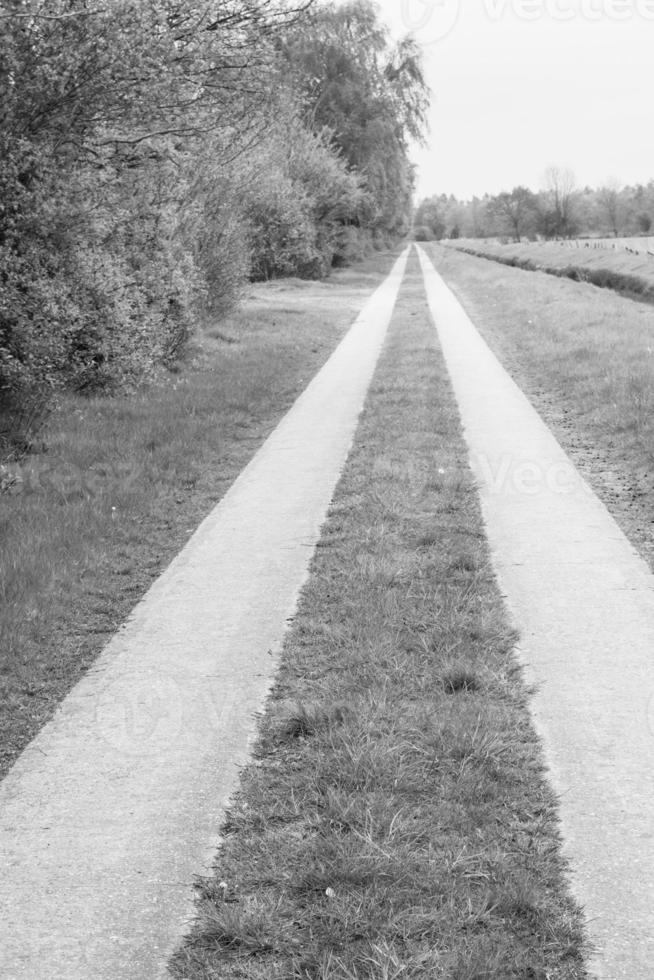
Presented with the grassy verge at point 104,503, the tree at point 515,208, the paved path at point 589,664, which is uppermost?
the tree at point 515,208

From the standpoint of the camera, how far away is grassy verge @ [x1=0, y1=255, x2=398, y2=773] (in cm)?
530

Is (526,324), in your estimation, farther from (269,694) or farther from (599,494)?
(269,694)

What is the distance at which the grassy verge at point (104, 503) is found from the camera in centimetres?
530

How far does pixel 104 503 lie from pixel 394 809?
200 inches

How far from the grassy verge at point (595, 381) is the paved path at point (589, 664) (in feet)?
1.15

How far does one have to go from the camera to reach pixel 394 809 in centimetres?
362

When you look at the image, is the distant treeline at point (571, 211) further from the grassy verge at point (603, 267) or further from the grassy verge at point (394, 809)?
the grassy verge at point (394, 809)

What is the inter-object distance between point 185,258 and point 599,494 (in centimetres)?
817

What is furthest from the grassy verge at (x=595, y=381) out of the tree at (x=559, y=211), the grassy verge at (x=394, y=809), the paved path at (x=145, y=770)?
Answer: the tree at (x=559, y=211)

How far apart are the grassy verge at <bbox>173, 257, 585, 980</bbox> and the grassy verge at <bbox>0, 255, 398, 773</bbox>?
4.19 feet

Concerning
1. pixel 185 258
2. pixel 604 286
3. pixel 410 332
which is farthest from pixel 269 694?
pixel 604 286

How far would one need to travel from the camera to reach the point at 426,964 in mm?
2846

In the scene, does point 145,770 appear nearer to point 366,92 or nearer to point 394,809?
point 394,809

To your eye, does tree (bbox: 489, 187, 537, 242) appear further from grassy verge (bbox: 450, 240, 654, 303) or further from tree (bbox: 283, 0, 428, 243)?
tree (bbox: 283, 0, 428, 243)
